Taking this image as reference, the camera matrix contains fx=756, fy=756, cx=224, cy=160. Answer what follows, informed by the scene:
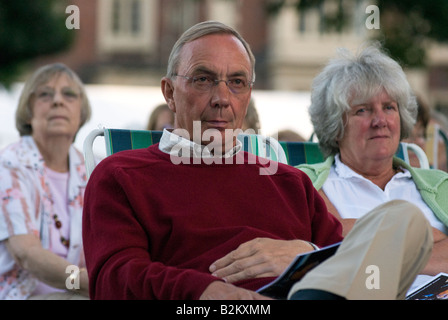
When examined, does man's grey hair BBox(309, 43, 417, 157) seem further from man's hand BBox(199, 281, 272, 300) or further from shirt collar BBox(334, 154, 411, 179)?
man's hand BBox(199, 281, 272, 300)

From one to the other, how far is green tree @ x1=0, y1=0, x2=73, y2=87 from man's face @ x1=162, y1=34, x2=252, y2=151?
66.7ft

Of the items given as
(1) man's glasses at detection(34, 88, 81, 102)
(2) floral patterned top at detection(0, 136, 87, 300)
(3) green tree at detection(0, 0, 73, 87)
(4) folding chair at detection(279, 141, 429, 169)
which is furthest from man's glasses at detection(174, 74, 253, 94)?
(3) green tree at detection(0, 0, 73, 87)

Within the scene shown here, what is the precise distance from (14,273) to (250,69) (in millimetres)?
1920

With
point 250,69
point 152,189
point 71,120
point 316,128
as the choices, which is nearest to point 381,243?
point 152,189

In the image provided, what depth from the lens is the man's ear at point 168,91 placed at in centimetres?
309

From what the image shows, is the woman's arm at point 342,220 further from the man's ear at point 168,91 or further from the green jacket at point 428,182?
the man's ear at point 168,91

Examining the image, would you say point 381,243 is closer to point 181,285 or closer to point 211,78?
point 181,285

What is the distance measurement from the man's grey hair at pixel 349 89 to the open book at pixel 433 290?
3.53 ft

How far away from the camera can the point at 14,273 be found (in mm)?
4098

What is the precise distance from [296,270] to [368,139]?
5.53 feet

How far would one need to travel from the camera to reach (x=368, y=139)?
12.7 feet

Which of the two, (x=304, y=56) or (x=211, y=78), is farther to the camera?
(x=304, y=56)

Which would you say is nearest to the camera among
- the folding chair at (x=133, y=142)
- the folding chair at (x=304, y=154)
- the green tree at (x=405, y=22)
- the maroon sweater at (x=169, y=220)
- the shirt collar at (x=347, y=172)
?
the maroon sweater at (x=169, y=220)
